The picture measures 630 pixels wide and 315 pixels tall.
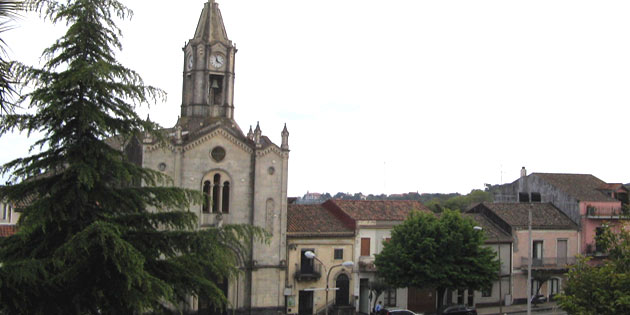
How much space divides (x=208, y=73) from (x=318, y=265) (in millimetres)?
15742

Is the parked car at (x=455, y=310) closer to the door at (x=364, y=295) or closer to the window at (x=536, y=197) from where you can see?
the door at (x=364, y=295)

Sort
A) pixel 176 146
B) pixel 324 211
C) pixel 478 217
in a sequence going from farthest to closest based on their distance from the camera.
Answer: pixel 478 217
pixel 324 211
pixel 176 146

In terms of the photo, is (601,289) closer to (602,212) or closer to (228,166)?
(228,166)

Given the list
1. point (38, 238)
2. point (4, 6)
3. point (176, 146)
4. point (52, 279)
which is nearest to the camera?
point (4, 6)

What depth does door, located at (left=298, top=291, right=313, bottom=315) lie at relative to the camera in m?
46.6

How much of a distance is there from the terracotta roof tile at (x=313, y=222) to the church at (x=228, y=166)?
1.74 m

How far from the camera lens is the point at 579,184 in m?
59.9

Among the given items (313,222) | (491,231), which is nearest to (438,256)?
(313,222)

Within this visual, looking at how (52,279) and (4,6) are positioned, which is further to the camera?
(52,279)

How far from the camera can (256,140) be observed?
147 ft

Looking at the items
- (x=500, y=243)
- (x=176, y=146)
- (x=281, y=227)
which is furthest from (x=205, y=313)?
(x=500, y=243)

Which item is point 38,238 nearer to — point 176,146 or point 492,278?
point 176,146

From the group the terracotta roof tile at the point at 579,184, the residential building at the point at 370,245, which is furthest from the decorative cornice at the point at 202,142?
the terracotta roof tile at the point at 579,184

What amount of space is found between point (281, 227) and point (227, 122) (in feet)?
27.5
